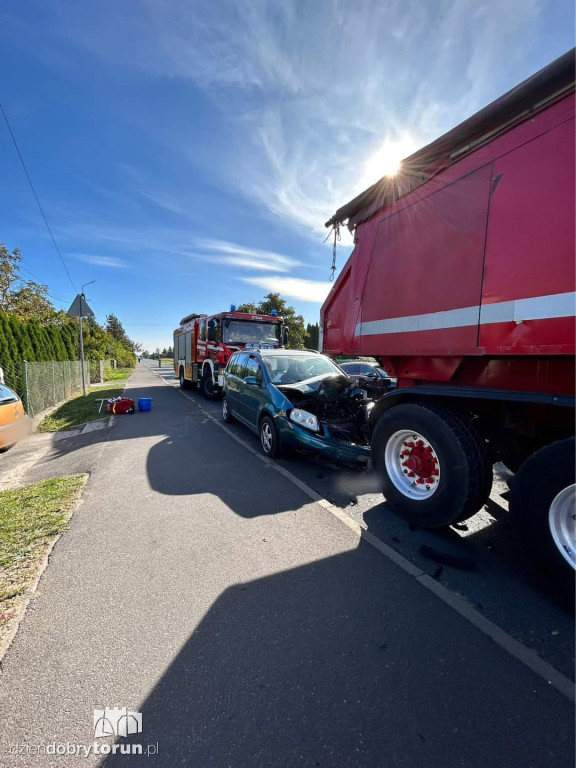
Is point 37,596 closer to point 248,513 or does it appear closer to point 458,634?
point 248,513

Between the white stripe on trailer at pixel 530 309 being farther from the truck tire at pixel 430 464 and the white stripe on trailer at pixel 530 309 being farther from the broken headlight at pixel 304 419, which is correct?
the broken headlight at pixel 304 419

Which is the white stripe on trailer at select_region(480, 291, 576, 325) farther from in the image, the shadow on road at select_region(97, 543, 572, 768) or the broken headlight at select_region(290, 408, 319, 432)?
the broken headlight at select_region(290, 408, 319, 432)

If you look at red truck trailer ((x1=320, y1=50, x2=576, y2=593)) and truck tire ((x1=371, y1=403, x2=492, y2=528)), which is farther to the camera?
truck tire ((x1=371, y1=403, x2=492, y2=528))

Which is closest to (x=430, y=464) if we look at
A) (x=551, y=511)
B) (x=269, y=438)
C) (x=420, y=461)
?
(x=420, y=461)

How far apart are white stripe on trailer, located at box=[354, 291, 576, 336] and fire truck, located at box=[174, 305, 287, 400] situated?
783 cm

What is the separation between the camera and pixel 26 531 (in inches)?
121

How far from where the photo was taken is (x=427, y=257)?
9.57 ft

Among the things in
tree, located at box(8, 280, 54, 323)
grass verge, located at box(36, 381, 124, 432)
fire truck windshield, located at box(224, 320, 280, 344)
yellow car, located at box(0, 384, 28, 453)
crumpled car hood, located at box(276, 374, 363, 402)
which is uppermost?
tree, located at box(8, 280, 54, 323)

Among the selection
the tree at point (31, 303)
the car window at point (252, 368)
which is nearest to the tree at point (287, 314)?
the tree at point (31, 303)

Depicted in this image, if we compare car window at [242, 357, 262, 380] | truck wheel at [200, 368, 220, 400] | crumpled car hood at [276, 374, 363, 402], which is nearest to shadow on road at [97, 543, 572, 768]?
crumpled car hood at [276, 374, 363, 402]

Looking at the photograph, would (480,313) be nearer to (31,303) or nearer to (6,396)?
(6,396)

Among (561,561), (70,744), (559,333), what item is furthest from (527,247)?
(70,744)

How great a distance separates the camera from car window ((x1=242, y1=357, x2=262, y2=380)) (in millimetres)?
5734

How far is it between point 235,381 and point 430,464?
4627 mm
